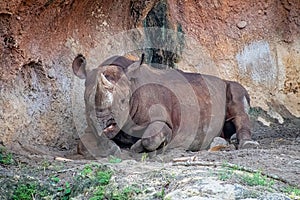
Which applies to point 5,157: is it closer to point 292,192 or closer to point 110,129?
point 110,129

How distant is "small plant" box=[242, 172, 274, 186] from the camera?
5.20 meters

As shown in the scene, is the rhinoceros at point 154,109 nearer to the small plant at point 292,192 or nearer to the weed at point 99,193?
the weed at point 99,193

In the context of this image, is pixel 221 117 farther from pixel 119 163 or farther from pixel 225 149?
pixel 119 163

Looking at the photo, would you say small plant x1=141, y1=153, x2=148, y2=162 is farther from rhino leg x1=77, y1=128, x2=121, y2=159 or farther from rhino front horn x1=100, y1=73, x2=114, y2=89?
rhino front horn x1=100, y1=73, x2=114, y2=89

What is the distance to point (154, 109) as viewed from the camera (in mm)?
8211

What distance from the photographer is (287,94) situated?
10.9 meters

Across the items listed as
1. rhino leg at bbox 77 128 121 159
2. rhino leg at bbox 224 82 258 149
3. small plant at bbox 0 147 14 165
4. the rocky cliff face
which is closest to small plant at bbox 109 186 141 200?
small plant at bbox 0 147 14 165

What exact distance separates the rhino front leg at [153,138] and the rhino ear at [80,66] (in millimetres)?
1014

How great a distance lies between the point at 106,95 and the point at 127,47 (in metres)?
2.10

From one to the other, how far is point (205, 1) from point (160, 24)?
904mm

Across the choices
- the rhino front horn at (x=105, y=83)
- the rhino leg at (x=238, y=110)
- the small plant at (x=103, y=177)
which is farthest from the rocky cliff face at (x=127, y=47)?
the small plant at (x=103, y=177)

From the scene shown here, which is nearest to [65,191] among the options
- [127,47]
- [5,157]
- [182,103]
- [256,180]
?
[5,157]

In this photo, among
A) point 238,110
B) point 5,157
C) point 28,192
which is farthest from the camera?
point 238,110

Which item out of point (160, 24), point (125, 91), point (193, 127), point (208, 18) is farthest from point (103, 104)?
point (208, 18)
